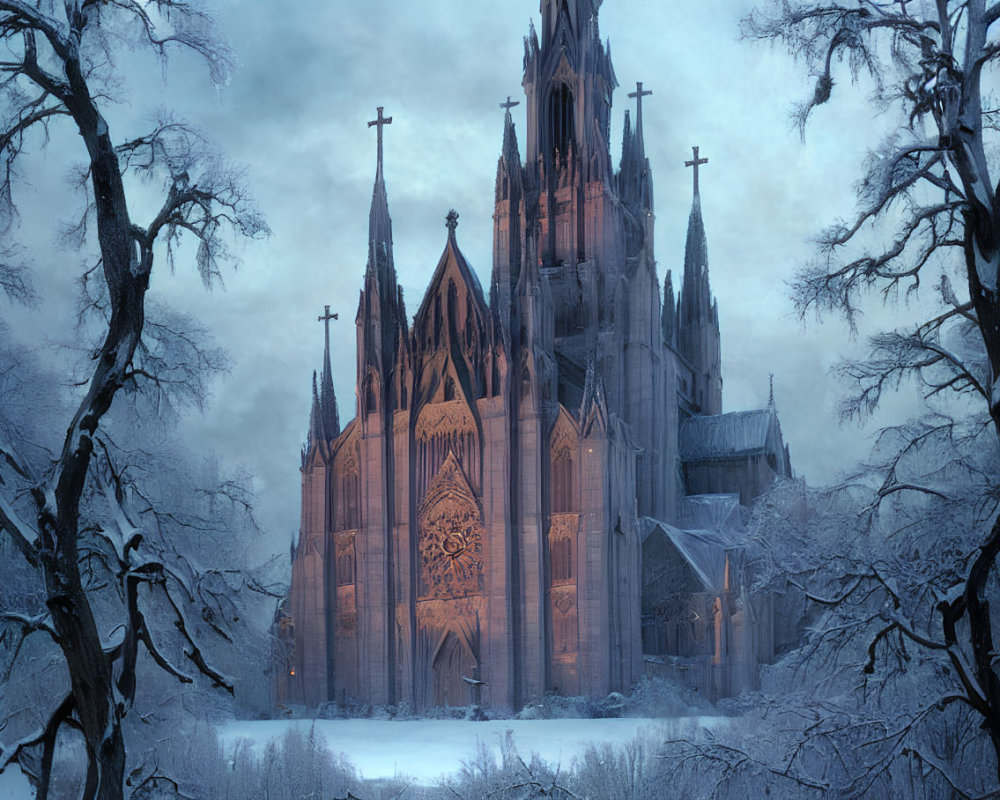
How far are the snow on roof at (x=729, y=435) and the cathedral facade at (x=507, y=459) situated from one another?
7.94 m

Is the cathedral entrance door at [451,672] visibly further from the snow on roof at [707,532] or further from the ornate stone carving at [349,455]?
the ornate stone carving at [349,455]

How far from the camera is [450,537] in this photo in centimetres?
4781

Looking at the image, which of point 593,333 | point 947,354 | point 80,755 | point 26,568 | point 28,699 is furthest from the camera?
point 593,333

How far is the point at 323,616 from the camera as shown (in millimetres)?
49688

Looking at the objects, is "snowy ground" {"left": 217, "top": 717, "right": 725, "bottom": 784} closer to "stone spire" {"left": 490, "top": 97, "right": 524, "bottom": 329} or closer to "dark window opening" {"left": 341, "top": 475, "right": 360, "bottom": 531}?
"dark window opening" {"left": 341, "top": 475, "right": 360, "bottom": 531}

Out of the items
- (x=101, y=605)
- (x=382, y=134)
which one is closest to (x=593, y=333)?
(x=382, y=134)

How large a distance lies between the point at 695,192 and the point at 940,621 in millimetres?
59614

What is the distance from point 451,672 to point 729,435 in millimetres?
22701

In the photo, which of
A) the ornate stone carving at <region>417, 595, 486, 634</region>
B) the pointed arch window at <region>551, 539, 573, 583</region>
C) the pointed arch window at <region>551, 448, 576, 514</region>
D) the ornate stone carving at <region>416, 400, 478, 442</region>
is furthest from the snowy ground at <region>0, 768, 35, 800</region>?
the ornate stone carving at <region>416, 400, 478, 442</region>

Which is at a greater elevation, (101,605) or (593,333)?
(593,333)

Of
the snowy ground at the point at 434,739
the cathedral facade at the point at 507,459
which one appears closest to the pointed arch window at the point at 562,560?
the cathedral facade at the point at 507,459

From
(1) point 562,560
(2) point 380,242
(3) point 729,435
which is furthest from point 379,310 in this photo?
(3) point 729,435

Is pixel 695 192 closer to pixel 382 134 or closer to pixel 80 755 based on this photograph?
pixel 382 134

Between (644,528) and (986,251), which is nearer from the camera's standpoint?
(986,251)
